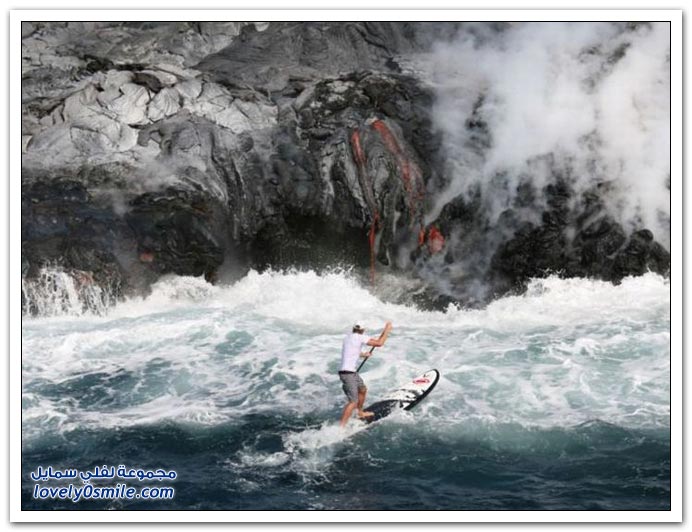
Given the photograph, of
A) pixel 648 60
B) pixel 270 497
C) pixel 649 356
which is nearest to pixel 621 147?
pixel 648 60

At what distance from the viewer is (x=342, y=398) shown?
13.0 metres

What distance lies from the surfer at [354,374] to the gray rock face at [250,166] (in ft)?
19.0

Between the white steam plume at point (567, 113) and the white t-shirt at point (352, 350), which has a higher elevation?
the white steam plume at point (567, 113)

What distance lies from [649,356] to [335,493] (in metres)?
6.31

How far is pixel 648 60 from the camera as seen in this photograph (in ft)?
61.1

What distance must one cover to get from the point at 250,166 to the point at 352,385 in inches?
332

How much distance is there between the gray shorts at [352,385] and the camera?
12.0m

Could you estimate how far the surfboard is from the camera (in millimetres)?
12242

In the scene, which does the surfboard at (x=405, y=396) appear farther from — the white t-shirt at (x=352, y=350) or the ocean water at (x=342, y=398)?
the white t-shirt at (x=352, y=350)

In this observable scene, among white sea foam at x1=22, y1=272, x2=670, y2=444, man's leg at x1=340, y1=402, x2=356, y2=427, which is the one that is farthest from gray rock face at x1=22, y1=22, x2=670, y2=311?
man's leg at x1=340, y1=402, x2=356, y2=427

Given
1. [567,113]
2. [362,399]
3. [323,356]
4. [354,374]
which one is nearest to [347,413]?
[362,399]

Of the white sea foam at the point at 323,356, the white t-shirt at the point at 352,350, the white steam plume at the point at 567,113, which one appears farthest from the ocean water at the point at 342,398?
the white steam plume at the point at 567,113

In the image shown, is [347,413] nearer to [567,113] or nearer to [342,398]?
[342,398]

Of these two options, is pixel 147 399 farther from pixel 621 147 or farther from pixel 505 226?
pixel 621 147
